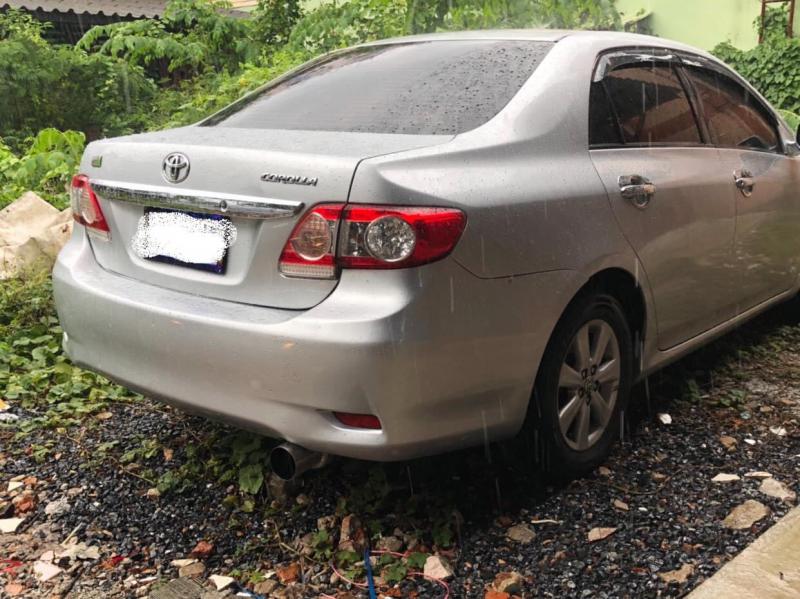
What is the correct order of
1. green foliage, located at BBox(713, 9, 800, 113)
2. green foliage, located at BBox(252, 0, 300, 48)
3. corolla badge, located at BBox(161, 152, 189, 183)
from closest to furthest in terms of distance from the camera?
corolla badge, located at BBox(161, 152, 189, 183) < green foliage, located at BBox(252, 0, 300, 48) < green foliage, located at BBox(713, 9, 800, 113)

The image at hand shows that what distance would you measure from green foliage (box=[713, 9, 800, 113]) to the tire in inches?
392

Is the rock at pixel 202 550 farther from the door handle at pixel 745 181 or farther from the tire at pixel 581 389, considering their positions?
the door handle at pixel 745 181

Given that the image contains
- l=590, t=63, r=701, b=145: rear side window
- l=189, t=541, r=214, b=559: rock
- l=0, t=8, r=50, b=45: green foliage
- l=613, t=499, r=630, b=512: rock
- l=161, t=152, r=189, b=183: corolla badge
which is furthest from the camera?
l=0, t=8, r=50, b=45: green foliage

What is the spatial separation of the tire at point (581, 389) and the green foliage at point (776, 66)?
9960 mm

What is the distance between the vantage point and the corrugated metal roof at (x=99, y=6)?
13.1 meters

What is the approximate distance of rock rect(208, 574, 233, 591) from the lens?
271cm

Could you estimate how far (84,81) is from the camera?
34.3 feet

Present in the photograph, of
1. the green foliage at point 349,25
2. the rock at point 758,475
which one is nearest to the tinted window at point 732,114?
the rock at point 758,475

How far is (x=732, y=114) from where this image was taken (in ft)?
13.8

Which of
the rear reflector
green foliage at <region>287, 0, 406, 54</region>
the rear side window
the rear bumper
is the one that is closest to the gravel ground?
the rear bumper

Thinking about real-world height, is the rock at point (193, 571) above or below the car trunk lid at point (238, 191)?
below

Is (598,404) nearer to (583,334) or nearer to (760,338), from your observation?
(583,334)

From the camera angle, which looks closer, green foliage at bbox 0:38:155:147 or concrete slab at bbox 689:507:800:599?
concrete slab at bbox 689:507:800:599

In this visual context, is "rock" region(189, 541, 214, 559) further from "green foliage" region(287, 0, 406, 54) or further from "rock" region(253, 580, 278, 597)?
"green foliage" region(287, 0, 406, 54)
